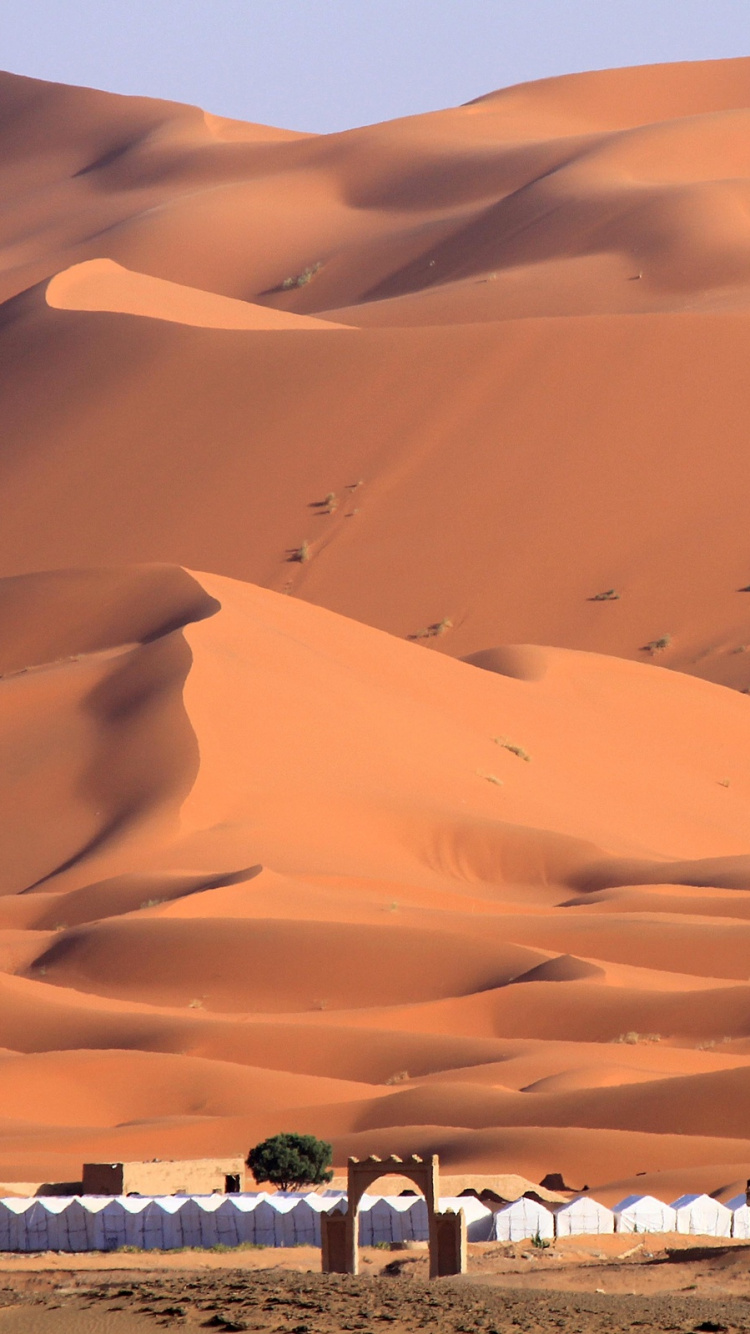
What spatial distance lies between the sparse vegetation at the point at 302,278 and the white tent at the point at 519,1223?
71493 mm

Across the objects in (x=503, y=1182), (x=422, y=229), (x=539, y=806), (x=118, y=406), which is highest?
(x=422, y=229)

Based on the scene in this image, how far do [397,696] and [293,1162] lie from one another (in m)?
20.9

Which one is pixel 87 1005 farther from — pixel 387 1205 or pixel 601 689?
pixel 601 689

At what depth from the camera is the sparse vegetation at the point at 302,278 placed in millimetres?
90688

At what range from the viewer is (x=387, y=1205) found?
2253 cm

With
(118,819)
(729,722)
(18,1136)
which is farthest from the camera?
(729,722)

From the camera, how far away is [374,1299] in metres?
13.9

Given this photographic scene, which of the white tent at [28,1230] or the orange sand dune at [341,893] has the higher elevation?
the orange sand dune at [341,893]

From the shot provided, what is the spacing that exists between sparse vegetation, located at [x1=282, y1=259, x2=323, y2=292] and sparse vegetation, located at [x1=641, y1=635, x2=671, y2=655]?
135ft

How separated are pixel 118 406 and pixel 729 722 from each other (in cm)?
2306

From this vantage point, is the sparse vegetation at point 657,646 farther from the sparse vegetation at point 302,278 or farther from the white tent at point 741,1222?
the sparse vegetation at point 302,278

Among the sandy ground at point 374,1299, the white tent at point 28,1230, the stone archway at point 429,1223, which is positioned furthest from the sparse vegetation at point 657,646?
the sandy ground at point 374,1299

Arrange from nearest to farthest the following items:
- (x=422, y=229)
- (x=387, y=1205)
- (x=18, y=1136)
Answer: (x=387, y=1205), (x=18, y=1136), (x=422, y=229)

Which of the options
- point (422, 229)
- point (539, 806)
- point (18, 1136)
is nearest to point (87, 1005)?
point (18, 1136)
